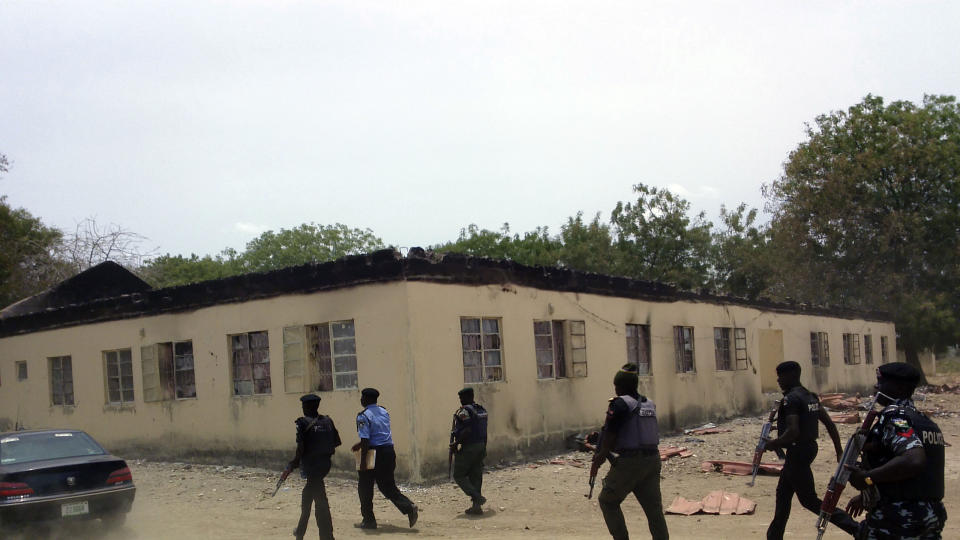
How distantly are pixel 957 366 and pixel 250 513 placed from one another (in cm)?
5725

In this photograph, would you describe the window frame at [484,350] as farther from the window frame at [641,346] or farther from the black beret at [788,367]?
the black beret at [788,367]

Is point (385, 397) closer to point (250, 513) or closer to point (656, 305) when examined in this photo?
point (250, 513)

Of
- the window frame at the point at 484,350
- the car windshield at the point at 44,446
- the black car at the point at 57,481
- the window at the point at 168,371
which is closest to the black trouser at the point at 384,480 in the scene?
the black car at the point at 57,481

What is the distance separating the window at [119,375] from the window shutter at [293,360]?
4.92 meters

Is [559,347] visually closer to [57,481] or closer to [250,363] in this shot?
[250,363]

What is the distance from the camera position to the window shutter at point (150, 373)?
1748cm

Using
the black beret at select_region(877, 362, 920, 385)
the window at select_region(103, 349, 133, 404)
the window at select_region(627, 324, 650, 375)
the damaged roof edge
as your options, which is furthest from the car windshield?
the window at select_region(627, 324, 650, 375)

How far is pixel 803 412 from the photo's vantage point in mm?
7422

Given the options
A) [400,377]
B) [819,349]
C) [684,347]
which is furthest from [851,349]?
[400,377]

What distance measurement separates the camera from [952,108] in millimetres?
35156

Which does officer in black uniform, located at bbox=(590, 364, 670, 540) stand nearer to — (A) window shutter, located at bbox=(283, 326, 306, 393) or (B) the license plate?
(B) the license plate

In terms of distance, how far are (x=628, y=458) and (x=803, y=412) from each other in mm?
1581

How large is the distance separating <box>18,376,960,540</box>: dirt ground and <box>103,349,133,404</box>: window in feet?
8.54

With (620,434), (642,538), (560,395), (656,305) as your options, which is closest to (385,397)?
(560,395)
